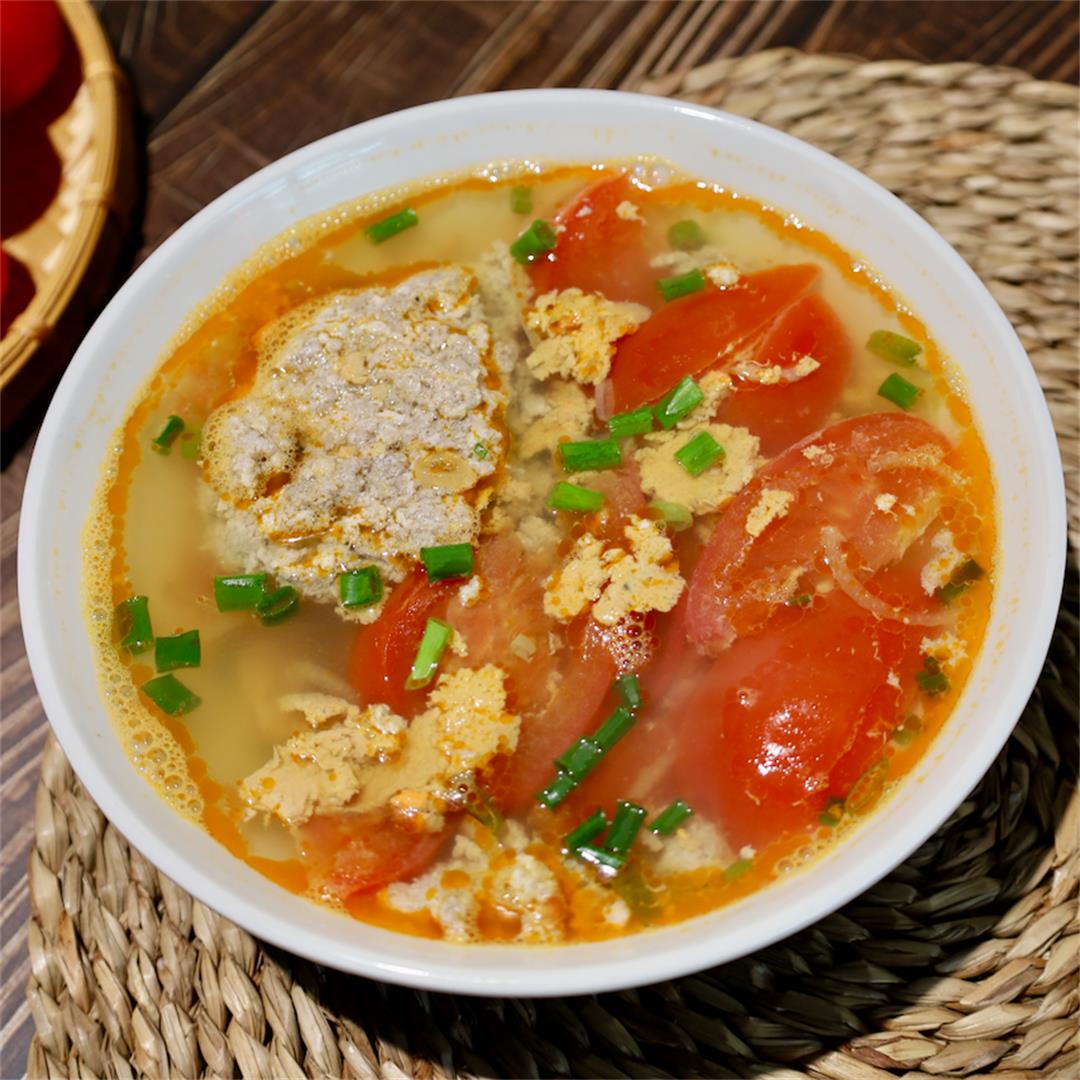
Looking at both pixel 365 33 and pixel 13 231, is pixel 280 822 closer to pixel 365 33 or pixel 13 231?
pixel 13 231

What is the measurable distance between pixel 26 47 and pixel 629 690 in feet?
5.87

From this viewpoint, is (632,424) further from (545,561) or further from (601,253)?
(601,253)

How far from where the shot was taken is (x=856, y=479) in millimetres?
1479

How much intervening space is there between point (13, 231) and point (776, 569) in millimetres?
1728

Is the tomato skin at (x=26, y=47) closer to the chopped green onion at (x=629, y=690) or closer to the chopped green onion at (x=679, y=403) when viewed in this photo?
the chopped green onion at (x=679, y=403)

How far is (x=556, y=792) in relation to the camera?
1.37 metres

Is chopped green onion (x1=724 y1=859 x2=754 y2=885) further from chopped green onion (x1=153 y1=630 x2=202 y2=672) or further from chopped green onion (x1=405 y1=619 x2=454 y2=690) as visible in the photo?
chopped green onion (x1=153 y1=630 x2=202 y2=672)

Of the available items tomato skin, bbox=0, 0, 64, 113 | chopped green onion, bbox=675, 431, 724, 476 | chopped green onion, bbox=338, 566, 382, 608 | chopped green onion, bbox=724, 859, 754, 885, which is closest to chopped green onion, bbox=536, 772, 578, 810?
chopped green onion, bbox=724, 859, 754, 885

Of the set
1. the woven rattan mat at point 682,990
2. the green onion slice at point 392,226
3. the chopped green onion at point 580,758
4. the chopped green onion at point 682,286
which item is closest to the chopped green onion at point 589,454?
the chopped green onion at point 682,286

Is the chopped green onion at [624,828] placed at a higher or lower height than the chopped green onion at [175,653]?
lower

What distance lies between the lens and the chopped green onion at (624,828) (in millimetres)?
1350

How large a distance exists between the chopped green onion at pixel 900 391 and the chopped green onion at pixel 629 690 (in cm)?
56

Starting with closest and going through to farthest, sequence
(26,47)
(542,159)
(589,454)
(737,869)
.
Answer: (737,869) < (589,454) < (542,159) < (26,47)

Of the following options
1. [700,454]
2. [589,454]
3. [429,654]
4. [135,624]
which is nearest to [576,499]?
[589,454]
